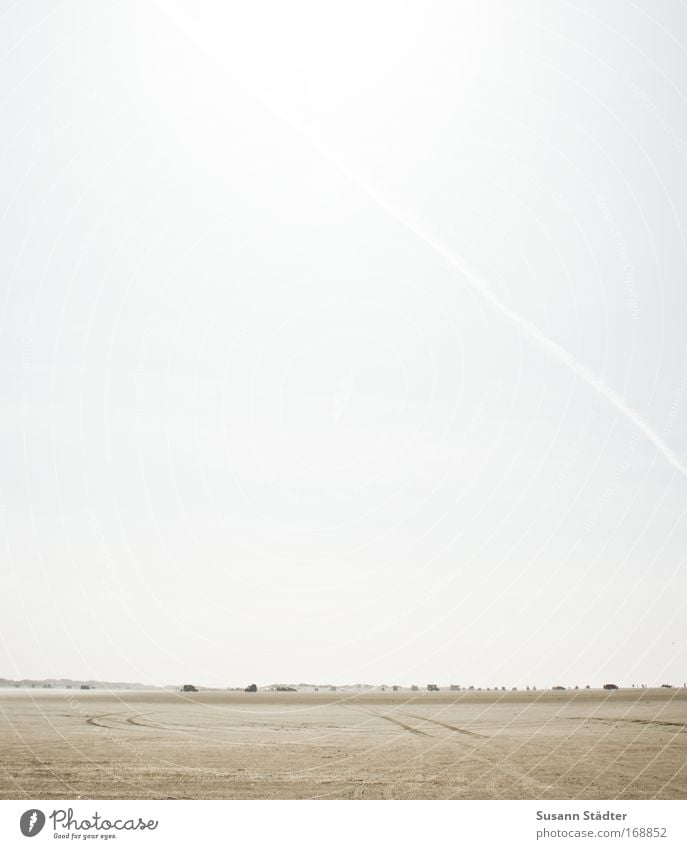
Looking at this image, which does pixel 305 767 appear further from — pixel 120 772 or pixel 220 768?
pixel 120 772

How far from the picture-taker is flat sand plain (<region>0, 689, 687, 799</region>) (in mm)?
24344

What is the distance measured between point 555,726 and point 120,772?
1257 inches

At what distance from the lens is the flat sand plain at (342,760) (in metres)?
24.3

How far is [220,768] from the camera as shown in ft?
92.8

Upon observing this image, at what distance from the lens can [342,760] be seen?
31.3 m
